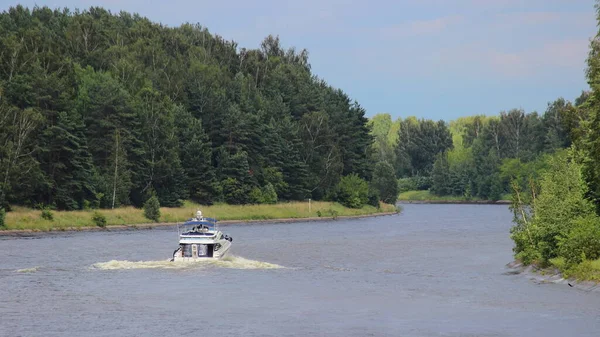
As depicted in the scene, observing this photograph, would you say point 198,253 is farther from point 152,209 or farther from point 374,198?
point 374,198

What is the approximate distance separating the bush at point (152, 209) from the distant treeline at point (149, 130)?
11.8 feet

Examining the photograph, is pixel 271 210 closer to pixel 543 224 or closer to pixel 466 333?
pixel 543 224

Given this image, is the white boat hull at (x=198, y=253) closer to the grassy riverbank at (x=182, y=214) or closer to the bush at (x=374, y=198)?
the grassy riverbank at (x=182, y=214)

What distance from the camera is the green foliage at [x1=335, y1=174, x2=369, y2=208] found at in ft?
568

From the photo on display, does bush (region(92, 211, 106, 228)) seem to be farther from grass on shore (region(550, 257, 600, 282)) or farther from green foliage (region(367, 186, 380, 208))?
green foliage (region(367, 186, 380, 208))

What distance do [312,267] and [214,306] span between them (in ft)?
73.6

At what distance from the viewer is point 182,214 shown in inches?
5261

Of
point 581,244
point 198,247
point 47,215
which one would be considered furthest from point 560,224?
point 47,215

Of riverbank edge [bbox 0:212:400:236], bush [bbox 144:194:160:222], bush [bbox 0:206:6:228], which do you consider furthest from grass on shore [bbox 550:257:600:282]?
bush [bbox 144:194:160:222]

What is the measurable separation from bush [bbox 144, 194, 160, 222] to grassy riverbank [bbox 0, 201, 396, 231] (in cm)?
83

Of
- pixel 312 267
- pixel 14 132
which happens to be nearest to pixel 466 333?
pixel 312 267

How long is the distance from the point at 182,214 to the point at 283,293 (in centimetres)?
8211

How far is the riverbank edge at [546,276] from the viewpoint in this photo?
4859 centimetres

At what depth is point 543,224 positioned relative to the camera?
57.4m
